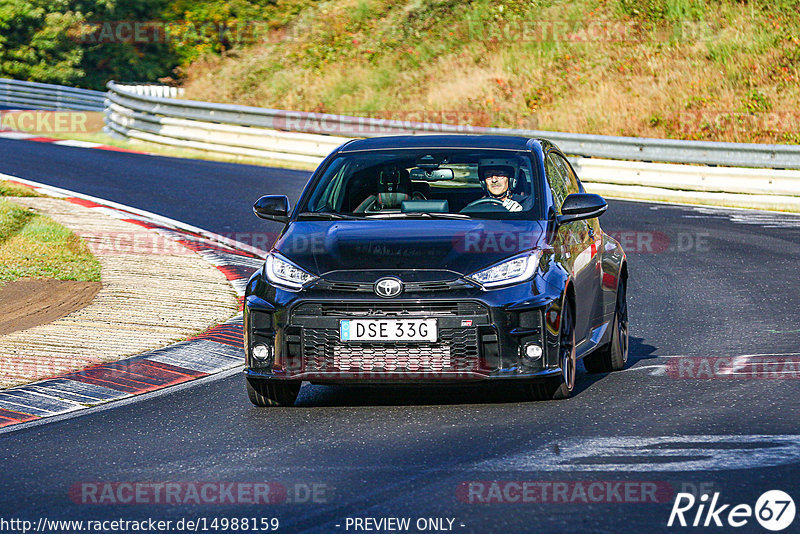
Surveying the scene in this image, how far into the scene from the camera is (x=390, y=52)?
35562mm

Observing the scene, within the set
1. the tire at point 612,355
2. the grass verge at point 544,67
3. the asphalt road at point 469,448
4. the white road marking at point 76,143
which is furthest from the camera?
the white road marking at point 76,143

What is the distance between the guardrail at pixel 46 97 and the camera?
38.9 meters

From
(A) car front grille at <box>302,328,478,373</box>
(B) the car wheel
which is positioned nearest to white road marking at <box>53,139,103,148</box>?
(B) the car wheel

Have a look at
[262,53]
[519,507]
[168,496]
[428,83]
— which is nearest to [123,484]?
[168,496]

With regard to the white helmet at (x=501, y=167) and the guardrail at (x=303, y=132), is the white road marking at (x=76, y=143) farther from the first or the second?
the white helmet at (x=501, y=167)

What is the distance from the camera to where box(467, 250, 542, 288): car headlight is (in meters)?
7.54

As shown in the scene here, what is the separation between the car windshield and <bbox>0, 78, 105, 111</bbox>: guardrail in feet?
100

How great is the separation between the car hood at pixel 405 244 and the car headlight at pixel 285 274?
4cm

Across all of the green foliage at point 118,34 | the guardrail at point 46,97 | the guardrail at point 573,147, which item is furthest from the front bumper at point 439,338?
the green foliage at point 118,34

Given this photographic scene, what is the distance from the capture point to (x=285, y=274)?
782 cm

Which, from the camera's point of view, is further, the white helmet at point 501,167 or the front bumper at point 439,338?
the white helmet at point 501,167

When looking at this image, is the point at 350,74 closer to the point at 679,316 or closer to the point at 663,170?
the point at 663,170

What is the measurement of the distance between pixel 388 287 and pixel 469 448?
122 centimetres

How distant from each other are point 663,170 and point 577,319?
568 inches
